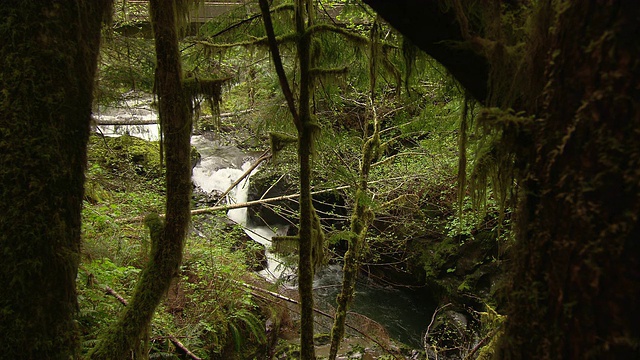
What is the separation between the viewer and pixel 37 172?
65.6 inches

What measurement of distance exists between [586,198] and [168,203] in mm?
2651

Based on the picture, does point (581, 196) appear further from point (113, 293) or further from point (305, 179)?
point (113, 293)

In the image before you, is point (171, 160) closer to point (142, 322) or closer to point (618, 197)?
point (142, 322)

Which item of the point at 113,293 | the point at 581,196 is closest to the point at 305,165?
the point at 581,196

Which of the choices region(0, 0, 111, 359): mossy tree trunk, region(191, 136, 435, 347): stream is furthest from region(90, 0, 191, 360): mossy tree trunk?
region(191, 136, 435, 347): stream

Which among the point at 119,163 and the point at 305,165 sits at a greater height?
the point at 305,165

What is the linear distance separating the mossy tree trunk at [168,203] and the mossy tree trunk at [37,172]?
0.93 m

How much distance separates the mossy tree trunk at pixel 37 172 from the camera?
162cm

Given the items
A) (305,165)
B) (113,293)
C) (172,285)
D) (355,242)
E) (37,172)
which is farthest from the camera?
(172,285)

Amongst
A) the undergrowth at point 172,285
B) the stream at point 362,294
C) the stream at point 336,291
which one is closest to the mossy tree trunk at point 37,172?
the undergrowth at point 172,285

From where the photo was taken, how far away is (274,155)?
3465mm

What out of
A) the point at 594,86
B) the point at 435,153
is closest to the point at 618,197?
the point at 594,86

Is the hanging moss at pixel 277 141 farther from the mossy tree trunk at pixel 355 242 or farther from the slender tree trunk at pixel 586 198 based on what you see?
the slender tree trunk at pixel 586 198

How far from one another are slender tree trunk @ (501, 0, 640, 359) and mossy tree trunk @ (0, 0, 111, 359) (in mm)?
1926
